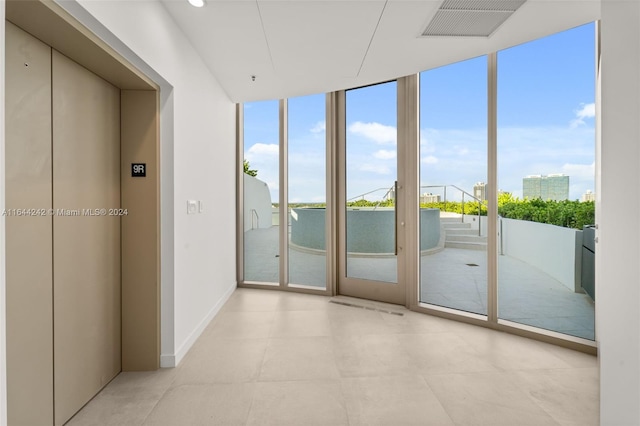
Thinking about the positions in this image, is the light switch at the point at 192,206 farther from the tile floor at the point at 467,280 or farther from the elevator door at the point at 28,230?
the tile floor at the point at 467,280

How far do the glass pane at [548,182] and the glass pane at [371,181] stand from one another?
122cm

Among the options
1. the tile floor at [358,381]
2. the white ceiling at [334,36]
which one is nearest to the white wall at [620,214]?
the tile floor at [358,381]

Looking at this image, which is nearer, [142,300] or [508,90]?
[142,300]

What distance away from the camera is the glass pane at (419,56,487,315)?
3264mm

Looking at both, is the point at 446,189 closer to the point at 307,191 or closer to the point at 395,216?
the point at 395,216

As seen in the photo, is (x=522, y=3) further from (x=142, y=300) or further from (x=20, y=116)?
(x=142, y=300)

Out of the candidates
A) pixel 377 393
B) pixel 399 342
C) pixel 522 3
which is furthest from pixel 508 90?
pixel 377 393

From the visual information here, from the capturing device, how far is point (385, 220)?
13.1ft

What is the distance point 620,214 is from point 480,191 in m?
2.28

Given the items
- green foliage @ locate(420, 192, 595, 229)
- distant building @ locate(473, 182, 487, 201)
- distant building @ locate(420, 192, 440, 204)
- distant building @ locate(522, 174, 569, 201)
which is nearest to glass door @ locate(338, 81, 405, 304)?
distant building @ locate(420, 192, 440, 204)

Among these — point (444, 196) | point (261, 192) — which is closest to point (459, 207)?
point (444, 196)

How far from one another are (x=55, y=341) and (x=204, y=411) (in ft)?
2.99

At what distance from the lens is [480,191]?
3.23 metres

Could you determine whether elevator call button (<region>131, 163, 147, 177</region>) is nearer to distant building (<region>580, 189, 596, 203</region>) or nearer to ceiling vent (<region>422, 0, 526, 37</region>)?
ceiling vent (<region>422, 0, 526, 37</region>)
